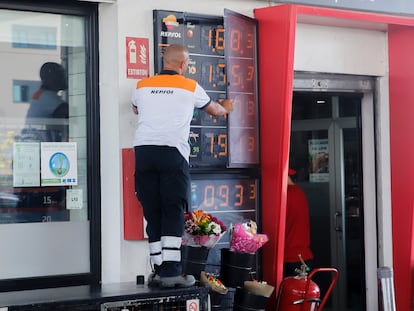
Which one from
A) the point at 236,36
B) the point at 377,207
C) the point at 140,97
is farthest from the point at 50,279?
the point at 377,207

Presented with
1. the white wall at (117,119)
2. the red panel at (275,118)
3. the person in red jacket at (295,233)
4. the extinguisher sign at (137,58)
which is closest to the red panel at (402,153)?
the person in red jacket at (295,233)

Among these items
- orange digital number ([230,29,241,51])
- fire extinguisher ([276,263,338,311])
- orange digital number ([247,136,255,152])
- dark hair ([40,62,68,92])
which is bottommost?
fire extinguisher ([276,263,338,311])

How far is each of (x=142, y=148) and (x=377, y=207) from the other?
2.97 meters

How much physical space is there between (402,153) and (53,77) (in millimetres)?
3379

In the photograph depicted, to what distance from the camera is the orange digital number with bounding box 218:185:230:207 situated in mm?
6680

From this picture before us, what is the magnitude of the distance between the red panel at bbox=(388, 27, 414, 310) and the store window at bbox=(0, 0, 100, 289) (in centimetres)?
298

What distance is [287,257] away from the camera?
783cm

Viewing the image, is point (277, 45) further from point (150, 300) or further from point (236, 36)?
point (150, 300)

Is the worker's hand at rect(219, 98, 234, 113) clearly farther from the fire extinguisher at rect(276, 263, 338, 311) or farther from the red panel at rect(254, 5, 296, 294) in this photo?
the fire extinguisher at rect(276, 263, 338, 311)

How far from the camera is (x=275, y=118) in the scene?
6.67 meters

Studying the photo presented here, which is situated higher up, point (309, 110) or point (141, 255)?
point (309, 110)

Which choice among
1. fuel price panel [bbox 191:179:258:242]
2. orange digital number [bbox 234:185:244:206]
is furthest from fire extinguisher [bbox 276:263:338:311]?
orange digital number [bbox 234:185:244:206]

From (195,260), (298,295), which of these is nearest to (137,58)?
(195,260)

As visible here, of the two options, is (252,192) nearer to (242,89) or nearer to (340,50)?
(242,89)
